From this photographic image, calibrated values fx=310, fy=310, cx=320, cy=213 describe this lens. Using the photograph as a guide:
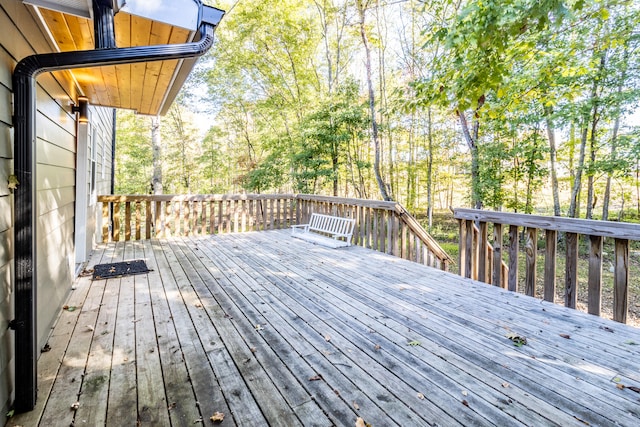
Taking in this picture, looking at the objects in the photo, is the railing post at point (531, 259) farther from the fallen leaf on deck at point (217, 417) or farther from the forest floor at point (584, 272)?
the forest floor at point (584, 272)

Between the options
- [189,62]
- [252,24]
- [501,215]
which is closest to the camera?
[189,62]

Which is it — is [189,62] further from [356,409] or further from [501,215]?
[501,215]

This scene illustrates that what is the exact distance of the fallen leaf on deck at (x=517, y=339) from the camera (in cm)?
220

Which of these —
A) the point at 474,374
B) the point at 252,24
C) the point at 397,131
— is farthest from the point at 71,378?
the point at 397,131

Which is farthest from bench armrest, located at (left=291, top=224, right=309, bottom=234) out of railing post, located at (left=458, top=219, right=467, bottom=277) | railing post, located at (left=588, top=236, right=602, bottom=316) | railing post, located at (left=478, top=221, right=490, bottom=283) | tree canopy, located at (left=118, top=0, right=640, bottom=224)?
railing post, located at (left=588, top=236, right=602, bottom=316)

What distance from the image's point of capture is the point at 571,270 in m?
2.79

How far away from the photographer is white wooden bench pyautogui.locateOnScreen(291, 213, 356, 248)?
18.1 feet

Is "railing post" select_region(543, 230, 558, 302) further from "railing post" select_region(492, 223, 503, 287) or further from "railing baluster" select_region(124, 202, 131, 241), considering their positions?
"railing baluster" select_region(124, 202, 131, 241)

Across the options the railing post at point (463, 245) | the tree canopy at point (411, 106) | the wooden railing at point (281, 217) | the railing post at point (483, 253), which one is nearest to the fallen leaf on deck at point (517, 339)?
the railing post at point (483, 253)

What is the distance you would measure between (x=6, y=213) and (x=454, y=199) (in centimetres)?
2029

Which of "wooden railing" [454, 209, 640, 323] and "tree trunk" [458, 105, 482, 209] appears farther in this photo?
"tree trunk" [458, 105, 482, 209]

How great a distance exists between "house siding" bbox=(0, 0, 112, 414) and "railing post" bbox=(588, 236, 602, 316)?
3.93m

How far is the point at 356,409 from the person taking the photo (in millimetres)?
1552

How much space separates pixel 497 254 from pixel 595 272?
85 cm
